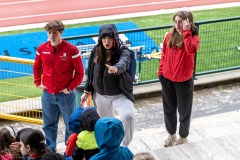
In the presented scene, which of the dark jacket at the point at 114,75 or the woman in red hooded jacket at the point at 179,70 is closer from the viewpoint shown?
the dark jacket at the point at 114,75

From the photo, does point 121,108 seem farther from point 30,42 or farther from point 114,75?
point 30,42

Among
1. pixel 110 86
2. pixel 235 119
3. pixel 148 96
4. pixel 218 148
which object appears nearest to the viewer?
pixel 110 86

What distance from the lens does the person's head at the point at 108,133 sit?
4.41 metres

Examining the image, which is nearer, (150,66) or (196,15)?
(150,66)

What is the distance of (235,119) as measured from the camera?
7574 mm

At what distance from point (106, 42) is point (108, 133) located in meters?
1.63

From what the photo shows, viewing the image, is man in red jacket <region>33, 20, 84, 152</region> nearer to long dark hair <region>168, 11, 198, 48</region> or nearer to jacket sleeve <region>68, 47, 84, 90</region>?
jacket sleeve <region>68, 47, 84, 90</region>

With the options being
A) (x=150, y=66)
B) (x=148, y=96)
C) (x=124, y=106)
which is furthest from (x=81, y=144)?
(x=150, y=66)

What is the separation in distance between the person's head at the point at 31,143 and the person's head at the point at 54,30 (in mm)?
1633

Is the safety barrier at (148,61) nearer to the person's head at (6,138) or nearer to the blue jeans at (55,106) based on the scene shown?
the blue jeans at (55,106)

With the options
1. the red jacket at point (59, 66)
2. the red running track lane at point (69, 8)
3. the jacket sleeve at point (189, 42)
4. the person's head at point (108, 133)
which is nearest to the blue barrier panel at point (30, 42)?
the red running track lane at point (69, 8)

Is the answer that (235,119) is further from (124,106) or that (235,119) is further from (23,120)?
(23,120)

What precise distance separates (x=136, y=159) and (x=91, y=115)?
1004 millimetres

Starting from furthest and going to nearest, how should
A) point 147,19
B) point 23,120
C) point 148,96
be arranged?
point 147,19 < point 148,96 < point 23,120
